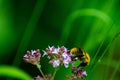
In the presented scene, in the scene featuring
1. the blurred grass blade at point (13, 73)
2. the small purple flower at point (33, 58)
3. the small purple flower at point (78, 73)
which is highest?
the small purple flower at point (33, 58)

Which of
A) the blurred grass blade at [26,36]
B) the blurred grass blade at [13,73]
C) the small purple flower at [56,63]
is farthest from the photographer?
the blurred grass blade at [26,36]

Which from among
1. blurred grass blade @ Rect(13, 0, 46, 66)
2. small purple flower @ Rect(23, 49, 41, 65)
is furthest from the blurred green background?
small purple flower @ Rect(23, 49, 41, 65)

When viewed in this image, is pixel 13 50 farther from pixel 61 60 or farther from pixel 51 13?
pixel 61 60

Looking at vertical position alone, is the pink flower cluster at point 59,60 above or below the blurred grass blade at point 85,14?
below

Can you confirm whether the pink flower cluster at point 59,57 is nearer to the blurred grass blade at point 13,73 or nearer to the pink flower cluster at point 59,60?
the pink flower cluster at point 59,60

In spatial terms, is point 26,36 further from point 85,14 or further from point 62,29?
point 62,29

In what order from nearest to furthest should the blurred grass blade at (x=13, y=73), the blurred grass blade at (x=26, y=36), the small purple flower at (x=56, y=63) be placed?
the small purple flower at (x=56, y=63), the blurred grass blade at (x=13, y=73), the blurred grass blade at (x=26, y=36)

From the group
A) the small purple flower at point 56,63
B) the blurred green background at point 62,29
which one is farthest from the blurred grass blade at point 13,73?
the small purple flower at point 56,63

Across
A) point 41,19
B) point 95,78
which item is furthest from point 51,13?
point 95,78
